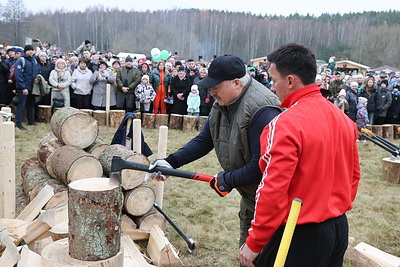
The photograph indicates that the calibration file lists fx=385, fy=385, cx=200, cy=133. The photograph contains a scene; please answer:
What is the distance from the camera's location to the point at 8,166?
13.6 feet

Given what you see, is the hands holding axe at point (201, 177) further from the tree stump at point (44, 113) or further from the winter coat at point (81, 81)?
the tree stump at point (44, 113)

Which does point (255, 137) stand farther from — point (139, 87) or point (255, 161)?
point (139, 87)

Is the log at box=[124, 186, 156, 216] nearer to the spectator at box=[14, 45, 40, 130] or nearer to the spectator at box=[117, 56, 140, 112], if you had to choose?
the spectator at box=[14, 45, 40, 130]

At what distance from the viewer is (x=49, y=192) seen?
4164mm

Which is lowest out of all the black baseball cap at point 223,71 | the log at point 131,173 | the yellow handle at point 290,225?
the log at point 131,173

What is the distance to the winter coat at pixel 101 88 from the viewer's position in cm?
1030

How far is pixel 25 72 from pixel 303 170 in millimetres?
8849

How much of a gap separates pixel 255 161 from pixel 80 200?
107cm

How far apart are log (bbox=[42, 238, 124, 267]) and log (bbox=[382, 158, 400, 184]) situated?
6096 mm

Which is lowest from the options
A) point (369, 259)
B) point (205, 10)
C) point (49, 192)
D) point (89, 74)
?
point (369, 259)

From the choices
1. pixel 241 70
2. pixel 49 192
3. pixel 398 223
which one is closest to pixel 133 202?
pixel 49 192

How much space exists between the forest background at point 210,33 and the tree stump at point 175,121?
37849 mm

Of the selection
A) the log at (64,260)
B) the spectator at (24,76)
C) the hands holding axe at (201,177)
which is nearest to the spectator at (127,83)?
the spectator at (24,76)

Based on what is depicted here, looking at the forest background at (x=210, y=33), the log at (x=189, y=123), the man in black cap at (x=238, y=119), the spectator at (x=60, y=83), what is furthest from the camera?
the forest background at (x=210, y=33)
